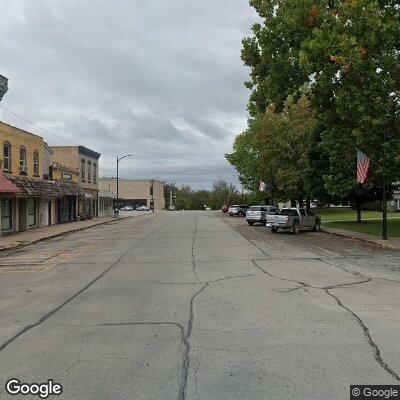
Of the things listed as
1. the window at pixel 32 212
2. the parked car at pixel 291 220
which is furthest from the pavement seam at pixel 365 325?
the window at pixel 32 212

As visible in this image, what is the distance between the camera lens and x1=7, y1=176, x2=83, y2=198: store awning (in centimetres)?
3078

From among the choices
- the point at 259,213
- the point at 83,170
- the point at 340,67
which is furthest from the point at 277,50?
the point at 83,170

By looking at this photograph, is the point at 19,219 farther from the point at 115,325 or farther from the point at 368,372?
the point at 368,372

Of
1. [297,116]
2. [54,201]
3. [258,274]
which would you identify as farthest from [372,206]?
[258,274]

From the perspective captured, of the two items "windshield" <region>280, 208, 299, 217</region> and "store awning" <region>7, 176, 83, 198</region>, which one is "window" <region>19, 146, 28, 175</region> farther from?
"windshield" <region>280, 208, 299, 217</region>

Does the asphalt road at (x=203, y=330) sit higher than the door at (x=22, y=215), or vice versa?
the door at (x=22, y=215)

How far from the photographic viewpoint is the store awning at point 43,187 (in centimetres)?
3078

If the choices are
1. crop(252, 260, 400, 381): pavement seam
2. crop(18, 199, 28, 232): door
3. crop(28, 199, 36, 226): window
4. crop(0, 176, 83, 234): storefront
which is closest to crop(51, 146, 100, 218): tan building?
crop(0, 176, 83, 234): storefront

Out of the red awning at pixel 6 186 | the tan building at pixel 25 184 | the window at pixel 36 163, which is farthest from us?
the window at pixel 36 163

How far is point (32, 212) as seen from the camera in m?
35.8

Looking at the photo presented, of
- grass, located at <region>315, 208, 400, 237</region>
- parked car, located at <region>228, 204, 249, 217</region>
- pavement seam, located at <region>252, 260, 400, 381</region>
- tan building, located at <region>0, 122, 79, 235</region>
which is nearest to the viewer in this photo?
pavement seam, located at <region>252, 260, 400, 381</region>

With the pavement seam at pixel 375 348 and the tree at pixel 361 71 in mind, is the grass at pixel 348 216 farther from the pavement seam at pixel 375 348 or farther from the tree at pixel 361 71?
the pavement seam at pixel 375 348

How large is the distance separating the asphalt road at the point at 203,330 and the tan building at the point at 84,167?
37794 millimetres

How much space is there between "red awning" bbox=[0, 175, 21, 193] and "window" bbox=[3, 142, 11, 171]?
6.03ft
